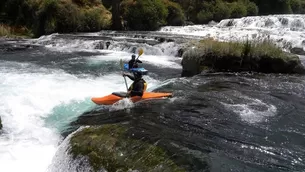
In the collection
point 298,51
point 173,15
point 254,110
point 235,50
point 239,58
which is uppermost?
point 173,15

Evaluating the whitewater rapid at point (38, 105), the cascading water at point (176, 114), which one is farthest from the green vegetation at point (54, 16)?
the whitewater rapid at point (38, 105)

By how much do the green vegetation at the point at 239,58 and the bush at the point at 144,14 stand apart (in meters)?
12.6

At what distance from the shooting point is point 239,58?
961 centimetres

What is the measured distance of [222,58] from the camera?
9586 mm

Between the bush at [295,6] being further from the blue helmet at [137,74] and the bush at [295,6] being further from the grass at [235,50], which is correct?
the blue helmet at [137,74]

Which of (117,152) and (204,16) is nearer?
(117,152)

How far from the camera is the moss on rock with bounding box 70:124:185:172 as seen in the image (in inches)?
149

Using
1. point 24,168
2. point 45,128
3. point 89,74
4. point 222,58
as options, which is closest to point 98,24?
point 89,74

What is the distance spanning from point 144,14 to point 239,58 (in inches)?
515

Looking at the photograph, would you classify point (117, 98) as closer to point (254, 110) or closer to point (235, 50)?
point (254, 110)

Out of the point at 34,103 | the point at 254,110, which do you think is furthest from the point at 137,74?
the point at 34,103

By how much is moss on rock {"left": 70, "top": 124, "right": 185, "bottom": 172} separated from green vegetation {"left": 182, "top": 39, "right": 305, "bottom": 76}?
5.42 meters

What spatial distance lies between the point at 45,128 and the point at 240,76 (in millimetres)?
5333

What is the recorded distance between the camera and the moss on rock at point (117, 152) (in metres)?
3.79
